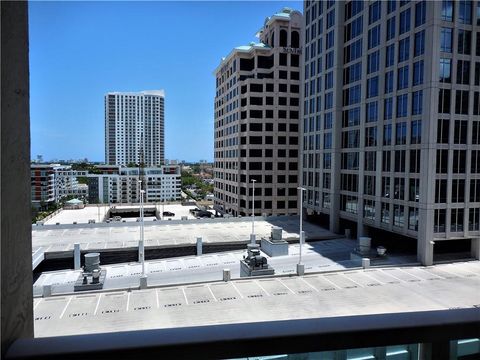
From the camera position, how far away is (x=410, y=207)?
92.6ft

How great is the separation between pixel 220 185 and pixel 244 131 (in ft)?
46.0

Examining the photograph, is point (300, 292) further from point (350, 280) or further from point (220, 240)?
point (220, 240)

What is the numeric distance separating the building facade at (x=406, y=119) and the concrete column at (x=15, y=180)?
92.7 feet

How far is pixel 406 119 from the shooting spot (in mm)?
28641

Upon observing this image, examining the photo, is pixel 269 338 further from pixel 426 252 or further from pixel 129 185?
pixel 129 185

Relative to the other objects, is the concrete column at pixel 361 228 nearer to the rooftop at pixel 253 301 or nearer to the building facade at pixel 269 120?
the rooftop at pixel 253 301

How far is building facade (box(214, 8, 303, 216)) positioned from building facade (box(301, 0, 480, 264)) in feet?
55.3

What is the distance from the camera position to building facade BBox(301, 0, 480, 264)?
2645cm

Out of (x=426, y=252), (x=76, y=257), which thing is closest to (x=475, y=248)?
(x=426, y=252)

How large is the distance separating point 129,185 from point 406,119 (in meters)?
91.5

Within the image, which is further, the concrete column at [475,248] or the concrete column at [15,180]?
the concrete column at [475,248]

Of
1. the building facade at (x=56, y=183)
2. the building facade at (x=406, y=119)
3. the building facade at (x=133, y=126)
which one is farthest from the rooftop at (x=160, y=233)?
the building facade at (x=133, y=126)

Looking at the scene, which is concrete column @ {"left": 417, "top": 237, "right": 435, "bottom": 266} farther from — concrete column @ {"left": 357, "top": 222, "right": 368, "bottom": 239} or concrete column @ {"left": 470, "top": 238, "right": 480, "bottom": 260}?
concrete column @ {"left": 357, "top": 222, "right": 368, "bottom": 239}

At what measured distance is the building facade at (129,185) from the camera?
353 feet
